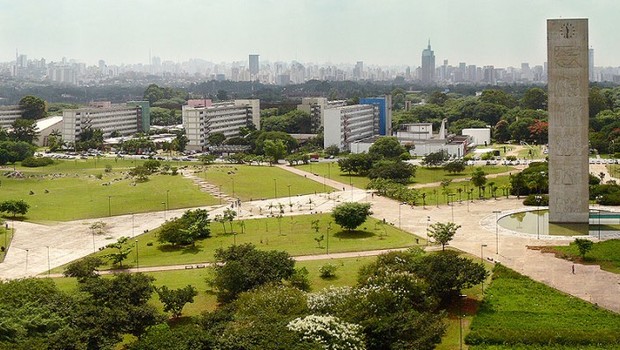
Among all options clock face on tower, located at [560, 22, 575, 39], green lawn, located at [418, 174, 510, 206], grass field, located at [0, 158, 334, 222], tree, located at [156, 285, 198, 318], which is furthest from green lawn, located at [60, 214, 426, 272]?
clock face on tower, located at [560, 22, 575, 39]

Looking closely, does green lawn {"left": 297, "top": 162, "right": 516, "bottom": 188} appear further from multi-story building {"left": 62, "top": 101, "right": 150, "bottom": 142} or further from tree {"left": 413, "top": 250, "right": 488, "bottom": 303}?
multi-story building {"left": 62, "top": 101, "right": 150, "bottom": 142}

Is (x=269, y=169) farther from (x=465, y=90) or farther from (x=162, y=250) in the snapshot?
(x=465, y=90)

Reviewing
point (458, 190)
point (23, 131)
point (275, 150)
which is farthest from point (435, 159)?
point (23, 131)

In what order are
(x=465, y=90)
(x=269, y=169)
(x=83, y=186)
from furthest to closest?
(x=465, y=90)
(x=269, y=169)
(x=83, y=186)

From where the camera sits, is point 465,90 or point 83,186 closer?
point 83,186

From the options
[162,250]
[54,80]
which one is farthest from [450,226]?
[54,80]

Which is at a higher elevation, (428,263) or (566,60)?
(566,60)
